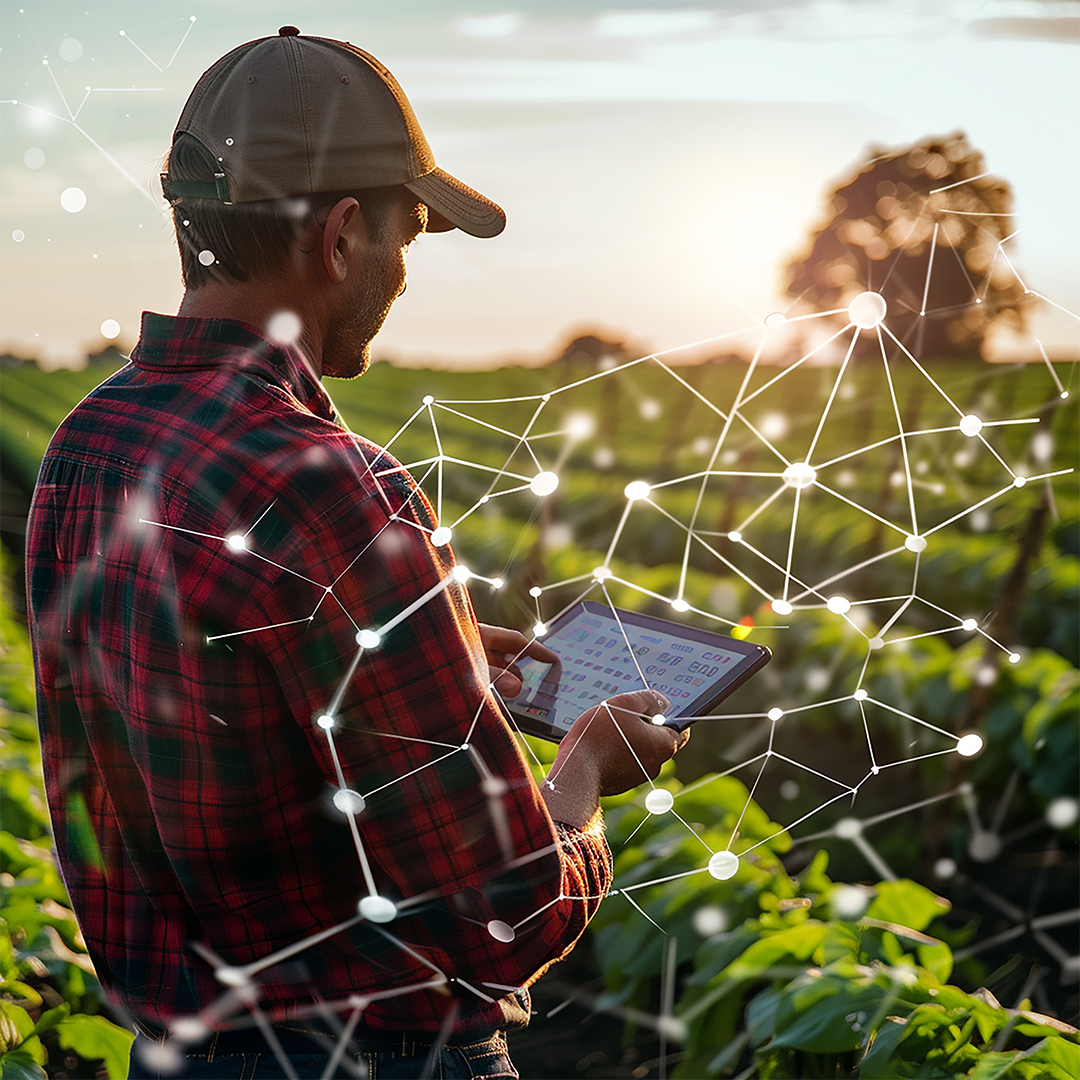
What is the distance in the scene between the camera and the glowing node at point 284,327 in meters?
0.84

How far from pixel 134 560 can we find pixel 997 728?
8.02 feet

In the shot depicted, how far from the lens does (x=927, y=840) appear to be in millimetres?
2510

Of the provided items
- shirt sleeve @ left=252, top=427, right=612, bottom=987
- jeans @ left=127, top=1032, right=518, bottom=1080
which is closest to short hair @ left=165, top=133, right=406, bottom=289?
shirt sleeve @ left=252, top=427, right=612, bottom=987

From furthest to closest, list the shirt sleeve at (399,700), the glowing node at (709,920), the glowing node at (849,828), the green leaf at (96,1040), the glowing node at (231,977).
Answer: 1. the glowing node at (709,920)
2. the green leaf at (96,1040)
3. the glowing node at (849,828)
4. the glowing node at (231,977)
5. the shirt sleeve at (399,700)

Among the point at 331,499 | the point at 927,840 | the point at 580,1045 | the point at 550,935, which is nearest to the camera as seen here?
the point at 331,499

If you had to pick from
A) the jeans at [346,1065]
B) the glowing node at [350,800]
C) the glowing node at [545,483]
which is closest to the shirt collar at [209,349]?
the glowing node at [545,483]

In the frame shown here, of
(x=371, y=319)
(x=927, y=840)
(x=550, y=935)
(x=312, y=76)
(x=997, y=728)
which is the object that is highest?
(x=312, y=76)

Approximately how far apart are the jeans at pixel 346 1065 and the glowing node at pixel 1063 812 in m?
2.03

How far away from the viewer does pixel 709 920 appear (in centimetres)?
164

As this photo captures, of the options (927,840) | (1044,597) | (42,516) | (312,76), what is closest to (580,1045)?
(927,840)

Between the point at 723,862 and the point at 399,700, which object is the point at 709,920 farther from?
the point at 399,700

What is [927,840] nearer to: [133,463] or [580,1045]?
[580,1045]

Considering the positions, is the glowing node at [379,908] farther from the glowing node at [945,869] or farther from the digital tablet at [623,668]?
the glowing node at [945,869]

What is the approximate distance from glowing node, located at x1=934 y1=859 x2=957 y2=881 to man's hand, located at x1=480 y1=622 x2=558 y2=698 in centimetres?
173
